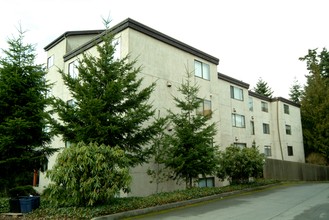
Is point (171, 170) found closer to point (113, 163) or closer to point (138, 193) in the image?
point (138, 193)

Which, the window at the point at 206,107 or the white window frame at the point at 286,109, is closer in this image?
the window at the point at 206,107

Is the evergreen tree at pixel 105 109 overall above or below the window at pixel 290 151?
above

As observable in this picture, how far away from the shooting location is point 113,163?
1096 cm

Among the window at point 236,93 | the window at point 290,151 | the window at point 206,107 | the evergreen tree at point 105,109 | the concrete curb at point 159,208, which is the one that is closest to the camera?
the concrete curb at point 159,208

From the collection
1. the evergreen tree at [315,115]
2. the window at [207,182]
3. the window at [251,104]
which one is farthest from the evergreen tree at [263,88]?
the window at [207,182]

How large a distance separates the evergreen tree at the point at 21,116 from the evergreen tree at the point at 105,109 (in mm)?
1519

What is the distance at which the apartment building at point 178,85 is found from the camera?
58.0 ft

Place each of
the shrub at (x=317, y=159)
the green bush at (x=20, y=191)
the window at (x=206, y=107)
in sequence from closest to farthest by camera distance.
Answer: the green bush at (x=20, y=191) < the window at (x=206, y=107) < the shrub at (x=317, y=159)

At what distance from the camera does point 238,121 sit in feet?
96.5

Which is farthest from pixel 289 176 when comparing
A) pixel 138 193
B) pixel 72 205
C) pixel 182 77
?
pixel 72 205

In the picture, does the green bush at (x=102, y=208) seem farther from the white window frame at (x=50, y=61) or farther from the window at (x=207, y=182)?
the white window frame at (x=50, y=61)

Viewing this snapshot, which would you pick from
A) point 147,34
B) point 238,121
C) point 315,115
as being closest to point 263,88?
point 315,115

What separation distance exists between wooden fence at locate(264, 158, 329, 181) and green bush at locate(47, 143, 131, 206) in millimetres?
17939

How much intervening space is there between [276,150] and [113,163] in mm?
28832
